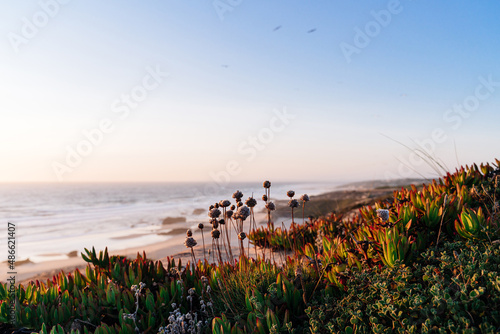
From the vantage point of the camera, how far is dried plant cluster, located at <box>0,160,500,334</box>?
224 centimetres

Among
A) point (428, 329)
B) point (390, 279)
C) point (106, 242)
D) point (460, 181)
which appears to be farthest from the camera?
point (106, 242)

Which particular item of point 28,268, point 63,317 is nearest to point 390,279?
point 63,317

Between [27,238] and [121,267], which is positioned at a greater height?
[121,267]

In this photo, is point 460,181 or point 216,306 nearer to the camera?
point 216,306

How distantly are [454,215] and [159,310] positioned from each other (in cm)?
348

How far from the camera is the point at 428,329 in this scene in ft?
6.68

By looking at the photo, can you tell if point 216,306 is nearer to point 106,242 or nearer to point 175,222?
point 106,242

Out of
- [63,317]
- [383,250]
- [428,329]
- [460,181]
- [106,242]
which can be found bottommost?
[106,242]

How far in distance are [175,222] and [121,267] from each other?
14.3 metres

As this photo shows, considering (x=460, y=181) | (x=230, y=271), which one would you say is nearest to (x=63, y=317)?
(x=230, y=271)

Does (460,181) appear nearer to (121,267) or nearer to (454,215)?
(454,215)

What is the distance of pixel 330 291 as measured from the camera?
306cm

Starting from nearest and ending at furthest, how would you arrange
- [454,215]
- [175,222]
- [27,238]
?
1. [454,215]
2. [27,238]
3. [175,222]

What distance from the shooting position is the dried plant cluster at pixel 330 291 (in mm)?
2238
